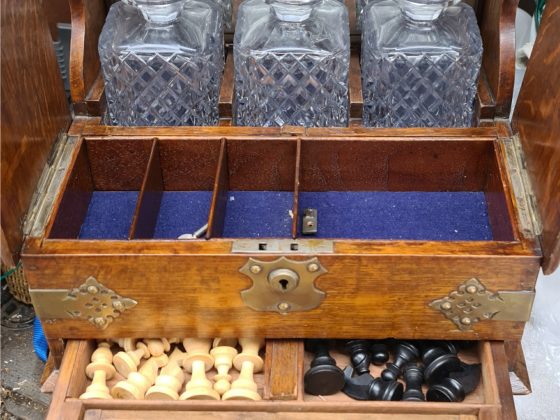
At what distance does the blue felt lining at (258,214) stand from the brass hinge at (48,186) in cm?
32

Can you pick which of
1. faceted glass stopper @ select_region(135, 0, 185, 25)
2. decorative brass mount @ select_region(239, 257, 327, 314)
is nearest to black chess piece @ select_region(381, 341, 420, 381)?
decorative brass mount @ select_region(239, 257, 327, 314)

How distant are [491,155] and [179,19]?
26.5 inches

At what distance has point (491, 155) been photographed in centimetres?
139

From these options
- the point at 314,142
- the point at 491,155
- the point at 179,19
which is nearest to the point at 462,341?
the point at 491,155

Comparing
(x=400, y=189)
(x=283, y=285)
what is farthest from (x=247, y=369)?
(x=400, y=189)

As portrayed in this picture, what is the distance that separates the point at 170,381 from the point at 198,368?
6cm

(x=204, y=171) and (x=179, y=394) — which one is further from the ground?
(x=204, y=171)

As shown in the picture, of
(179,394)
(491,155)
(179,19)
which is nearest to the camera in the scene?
(179,394)

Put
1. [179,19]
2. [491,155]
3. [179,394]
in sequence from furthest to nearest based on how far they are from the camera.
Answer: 1. [179,19]
2. [491,155]
3. [179,394]

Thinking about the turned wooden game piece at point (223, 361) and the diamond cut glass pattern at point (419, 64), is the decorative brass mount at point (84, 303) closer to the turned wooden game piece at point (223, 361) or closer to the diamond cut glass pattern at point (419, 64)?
the turned wooden game piece at point (223, 361)

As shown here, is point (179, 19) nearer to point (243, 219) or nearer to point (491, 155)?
point (243, 219)

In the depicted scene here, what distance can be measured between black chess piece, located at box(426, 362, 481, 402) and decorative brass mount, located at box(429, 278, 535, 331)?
8 centimetres

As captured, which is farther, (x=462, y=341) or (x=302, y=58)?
(x=302, y=58)

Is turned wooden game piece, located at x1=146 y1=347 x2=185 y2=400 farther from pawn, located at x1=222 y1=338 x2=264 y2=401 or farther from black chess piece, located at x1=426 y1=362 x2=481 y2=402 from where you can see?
black chess piece, located at x1=426 y1=362 x2=481 y2=402
